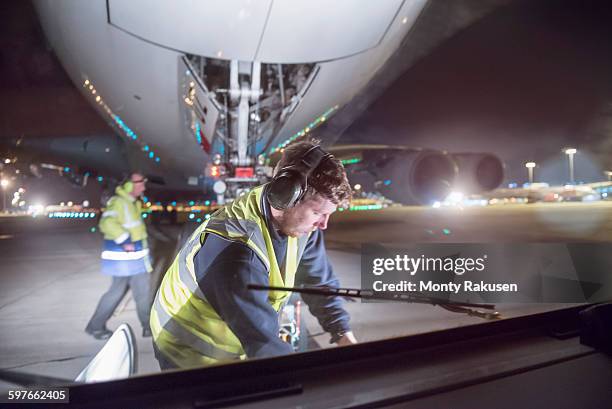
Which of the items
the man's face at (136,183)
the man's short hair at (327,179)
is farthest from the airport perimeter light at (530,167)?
the man's face at (136,183)

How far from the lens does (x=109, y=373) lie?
113 cm

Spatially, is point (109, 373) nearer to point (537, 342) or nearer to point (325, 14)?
point (537, 342)

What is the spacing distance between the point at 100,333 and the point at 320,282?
2.08 metres

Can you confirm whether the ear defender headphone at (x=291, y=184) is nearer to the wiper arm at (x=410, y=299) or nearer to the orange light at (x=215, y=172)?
the wiper arm at (x=410, y=299)

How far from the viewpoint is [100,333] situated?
2.88m

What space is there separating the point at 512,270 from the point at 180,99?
3.75 m

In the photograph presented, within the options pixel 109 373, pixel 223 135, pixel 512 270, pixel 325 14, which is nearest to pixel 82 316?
pixel 223 135

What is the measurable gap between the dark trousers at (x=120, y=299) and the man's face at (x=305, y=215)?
86.6 inches

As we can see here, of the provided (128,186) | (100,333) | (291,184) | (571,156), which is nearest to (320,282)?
(291,184)

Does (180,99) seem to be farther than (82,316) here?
Yes

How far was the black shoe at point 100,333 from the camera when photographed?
284 centimetres

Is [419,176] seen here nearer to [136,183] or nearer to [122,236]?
[136,183]

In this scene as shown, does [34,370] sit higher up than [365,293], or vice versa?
[365,293]

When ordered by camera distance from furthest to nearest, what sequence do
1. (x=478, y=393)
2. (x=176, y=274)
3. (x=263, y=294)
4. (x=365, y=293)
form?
(x=365, y=293)
(x=176, y=274)
(x=263, y=294)
(x=478, y=393)
